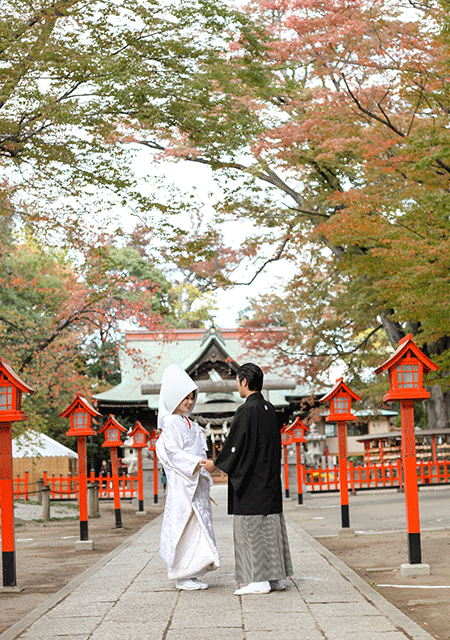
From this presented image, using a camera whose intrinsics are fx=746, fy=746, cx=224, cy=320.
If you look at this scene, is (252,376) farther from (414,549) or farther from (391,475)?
(391,475)

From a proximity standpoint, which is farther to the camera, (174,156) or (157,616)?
(174,156)

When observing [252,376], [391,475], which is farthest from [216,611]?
[391,475]

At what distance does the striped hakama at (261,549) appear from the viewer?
5.56 m

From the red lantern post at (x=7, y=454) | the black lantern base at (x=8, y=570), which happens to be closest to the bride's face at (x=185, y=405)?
the red lantern post at (x=7, y=454)

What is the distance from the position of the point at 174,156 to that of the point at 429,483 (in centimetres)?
1086

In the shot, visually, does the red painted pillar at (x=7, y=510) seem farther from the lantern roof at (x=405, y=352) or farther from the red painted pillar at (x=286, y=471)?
→ the red painted pillar at (x=286, y=471)

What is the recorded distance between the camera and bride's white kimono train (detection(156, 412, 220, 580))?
5.95 meters

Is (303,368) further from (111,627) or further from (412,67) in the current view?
(111,627)

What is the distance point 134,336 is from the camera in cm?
3497

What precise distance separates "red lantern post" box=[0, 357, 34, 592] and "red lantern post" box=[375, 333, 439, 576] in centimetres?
345

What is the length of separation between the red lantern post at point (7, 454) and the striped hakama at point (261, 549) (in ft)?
7.98

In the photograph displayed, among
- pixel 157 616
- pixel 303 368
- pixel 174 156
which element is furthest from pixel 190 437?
pixel 303 368

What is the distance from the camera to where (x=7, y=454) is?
23.5 ft

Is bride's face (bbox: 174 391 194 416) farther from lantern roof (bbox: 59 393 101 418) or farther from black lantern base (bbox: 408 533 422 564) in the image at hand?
lantern roof (bbox: 59 393 101 418)
